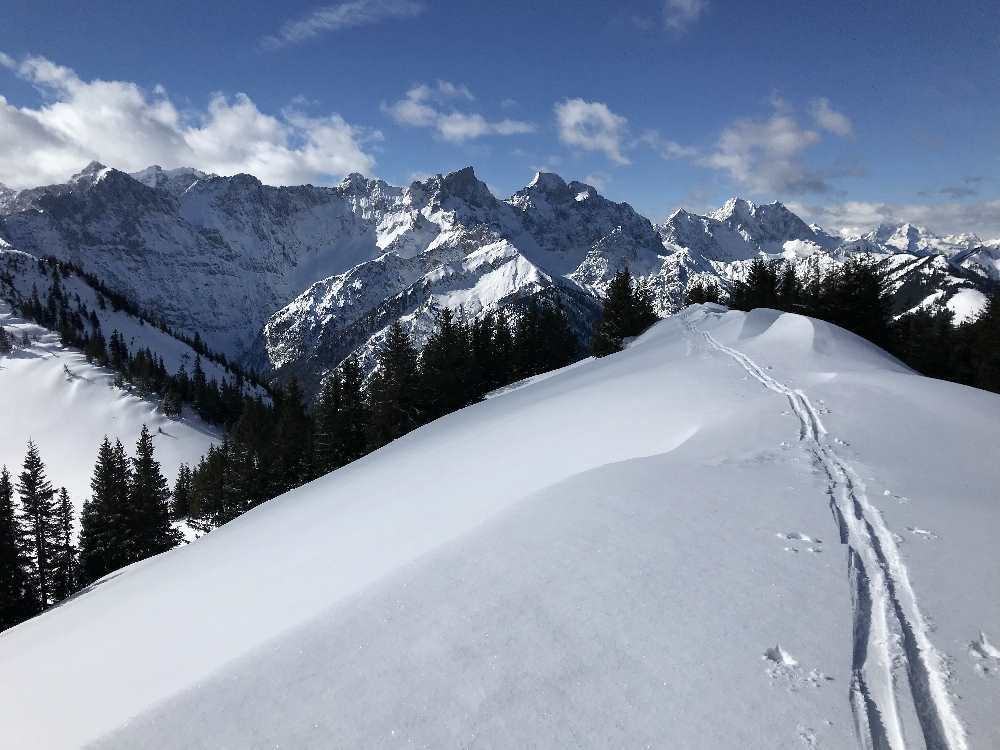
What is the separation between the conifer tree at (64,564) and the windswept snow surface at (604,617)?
33.8m

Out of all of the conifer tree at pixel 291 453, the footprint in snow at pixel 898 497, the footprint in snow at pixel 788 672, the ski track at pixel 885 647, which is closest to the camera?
the ski track at pixel 885 647

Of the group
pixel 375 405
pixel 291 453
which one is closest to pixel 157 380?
pixel 291 453

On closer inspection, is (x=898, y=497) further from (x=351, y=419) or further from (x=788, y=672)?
(x=351, y=419)

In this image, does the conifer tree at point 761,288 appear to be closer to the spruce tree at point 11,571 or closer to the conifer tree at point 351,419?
the conifer tree at point 351,419

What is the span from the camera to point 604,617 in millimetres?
5668

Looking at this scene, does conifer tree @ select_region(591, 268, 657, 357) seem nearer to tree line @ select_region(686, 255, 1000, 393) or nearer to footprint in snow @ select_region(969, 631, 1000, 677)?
tree line @ select_region(686, 255, 1000, 393)

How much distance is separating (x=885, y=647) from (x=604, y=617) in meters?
2.73

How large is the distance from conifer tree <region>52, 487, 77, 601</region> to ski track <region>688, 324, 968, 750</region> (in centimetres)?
4921

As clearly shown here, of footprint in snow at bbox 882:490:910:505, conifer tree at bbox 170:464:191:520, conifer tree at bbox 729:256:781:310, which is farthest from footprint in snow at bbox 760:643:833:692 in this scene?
conifer tree at bbox 170:464:191:520

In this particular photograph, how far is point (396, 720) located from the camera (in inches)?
180

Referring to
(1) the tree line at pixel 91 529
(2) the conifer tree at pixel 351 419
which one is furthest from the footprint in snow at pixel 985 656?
(1) the tree line at pixel 91 529

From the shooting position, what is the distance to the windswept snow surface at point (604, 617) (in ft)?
14.8

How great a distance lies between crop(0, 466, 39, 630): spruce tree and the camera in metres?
29.9

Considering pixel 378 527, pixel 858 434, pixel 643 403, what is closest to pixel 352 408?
pixel 643 403
